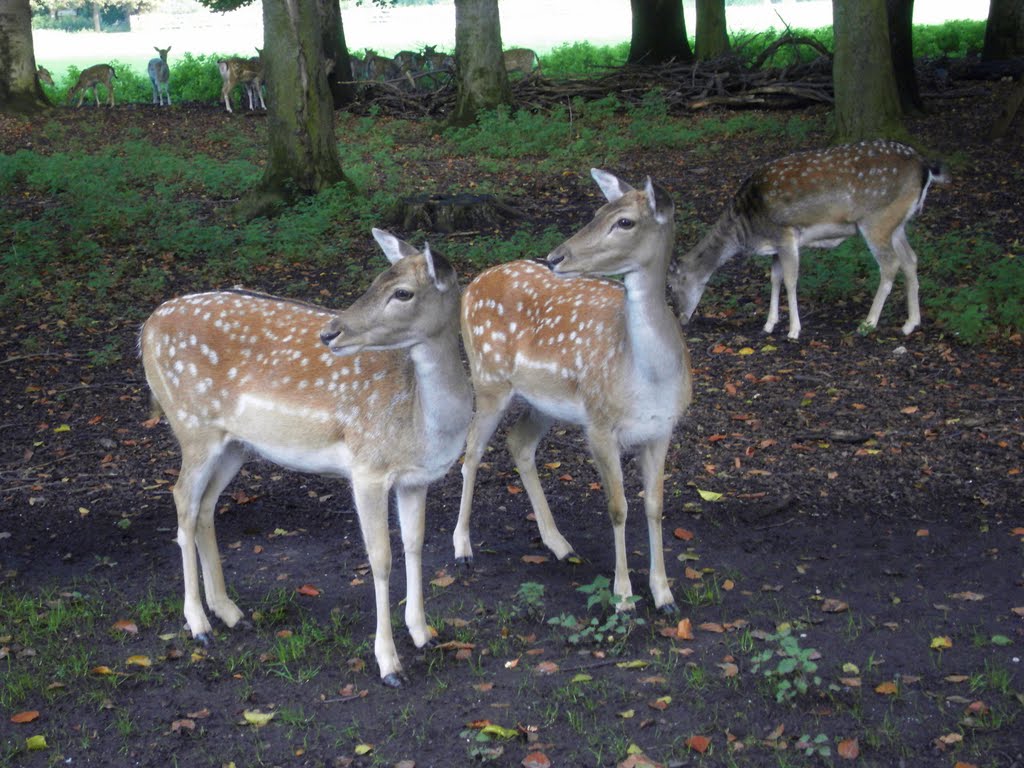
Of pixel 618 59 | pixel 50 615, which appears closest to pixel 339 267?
pixel 50 615

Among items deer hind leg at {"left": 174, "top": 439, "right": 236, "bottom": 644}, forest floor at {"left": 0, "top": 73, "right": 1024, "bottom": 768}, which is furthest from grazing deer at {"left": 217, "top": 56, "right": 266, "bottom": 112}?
deer hind leg at {"left": 174, "top": 439, "right": 236, "bottom": 644}

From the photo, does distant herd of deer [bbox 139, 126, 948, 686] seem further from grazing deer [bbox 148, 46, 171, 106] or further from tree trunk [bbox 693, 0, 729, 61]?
grazing deer [bbox 148, 46, 171, 106]

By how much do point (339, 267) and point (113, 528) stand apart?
15.7ft

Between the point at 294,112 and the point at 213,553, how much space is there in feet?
24.2

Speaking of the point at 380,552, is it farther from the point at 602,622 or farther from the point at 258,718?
the point at 602,622

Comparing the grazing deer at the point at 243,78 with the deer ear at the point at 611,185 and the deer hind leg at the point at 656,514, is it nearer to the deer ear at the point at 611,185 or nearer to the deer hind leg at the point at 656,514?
the deer ear at the point at 611,185

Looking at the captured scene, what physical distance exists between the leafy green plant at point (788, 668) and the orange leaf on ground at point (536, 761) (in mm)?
847

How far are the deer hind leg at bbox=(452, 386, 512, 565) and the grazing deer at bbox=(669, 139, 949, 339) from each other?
352 cm

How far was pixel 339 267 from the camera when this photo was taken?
34.9ft

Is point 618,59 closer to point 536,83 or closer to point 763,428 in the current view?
point 536,83

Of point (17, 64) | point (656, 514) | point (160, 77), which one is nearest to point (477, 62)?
point (17, 64)

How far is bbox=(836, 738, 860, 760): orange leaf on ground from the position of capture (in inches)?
156

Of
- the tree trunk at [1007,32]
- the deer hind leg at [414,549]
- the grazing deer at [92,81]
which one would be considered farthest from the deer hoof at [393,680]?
the grazing deer at [92,81]

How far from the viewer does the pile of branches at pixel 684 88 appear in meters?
17.3
